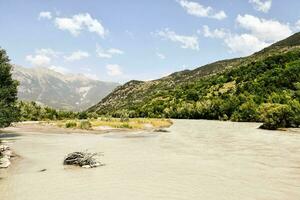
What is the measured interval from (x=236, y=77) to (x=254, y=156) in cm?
11937

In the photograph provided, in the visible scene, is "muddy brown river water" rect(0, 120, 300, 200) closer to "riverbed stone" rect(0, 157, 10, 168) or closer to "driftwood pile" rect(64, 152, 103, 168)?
"riverbed stone" rect(0, 157, 10, 168)

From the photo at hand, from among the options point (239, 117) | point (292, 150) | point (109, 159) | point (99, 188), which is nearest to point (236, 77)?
point (239, 117)

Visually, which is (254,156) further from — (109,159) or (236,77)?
(236,77)

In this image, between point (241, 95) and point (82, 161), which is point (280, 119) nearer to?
point (241, 95)

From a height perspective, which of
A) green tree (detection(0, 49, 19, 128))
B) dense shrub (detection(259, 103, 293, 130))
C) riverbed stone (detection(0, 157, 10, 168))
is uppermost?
green tree (detection(0, 49, 19, 128))

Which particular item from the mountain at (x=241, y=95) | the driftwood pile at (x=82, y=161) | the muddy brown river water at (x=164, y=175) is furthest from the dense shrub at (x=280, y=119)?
the driftwood pile at (x=82, y=161)

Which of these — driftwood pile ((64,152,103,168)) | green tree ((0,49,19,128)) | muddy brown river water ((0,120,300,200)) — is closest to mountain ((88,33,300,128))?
muddy brown river water ((0,120,300,200))

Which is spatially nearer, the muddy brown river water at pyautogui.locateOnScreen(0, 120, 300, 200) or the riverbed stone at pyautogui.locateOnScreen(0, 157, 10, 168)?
the muddy brown river water at pyautogui.locateOnScreen(0, 120, 300, 200)

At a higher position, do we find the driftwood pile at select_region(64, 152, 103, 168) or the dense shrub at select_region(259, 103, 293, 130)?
the dense shrub at select_region(259, 103, 293, 130)

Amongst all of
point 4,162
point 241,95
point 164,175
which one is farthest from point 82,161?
point 241,95

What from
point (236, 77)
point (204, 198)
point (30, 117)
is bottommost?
point (204, 198)

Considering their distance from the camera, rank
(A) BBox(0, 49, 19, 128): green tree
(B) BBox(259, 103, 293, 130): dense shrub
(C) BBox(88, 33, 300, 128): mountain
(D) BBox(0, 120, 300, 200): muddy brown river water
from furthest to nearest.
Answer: (C) BBox(88, 33, 300, 128): mountain, (B) BBox(259, 103, 293, 130): dense shrub, (A) BBox(0, 49, 19, 128): green tree, (D) BBox(0, 120, 300, 200): muddy brown river water

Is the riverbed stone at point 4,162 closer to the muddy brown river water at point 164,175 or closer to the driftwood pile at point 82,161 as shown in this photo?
the muddy brown river water at point 164,175

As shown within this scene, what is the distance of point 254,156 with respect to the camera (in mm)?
40750
